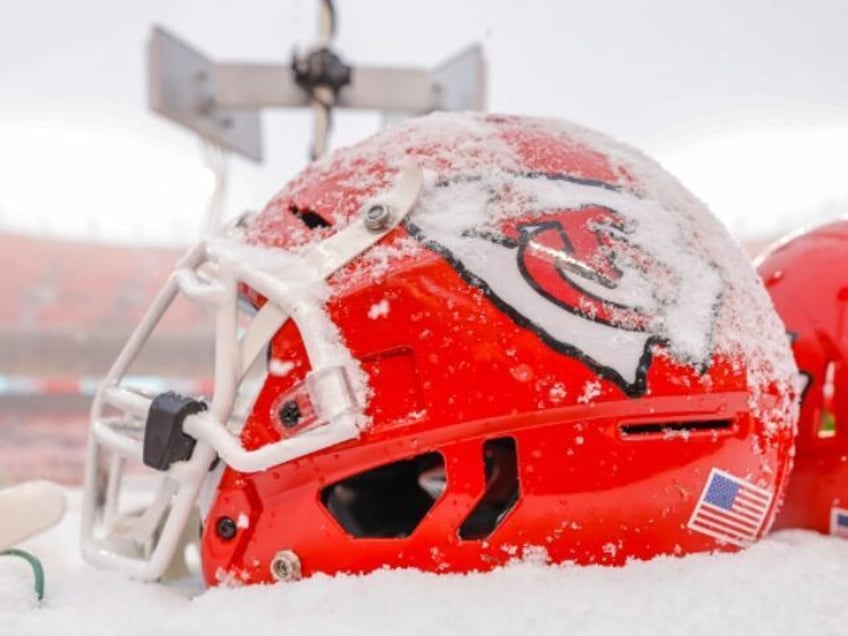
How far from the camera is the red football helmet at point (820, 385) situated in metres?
0.88

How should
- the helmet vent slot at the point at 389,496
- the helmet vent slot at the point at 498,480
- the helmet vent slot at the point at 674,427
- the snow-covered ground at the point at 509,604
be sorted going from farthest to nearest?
the helmet vent slot at the point at 389,496 < the helmet vent slot at the point at 498,480 < the helmet vent slot at the point at 674,427 < the snow-covered ground at the point at 509,604

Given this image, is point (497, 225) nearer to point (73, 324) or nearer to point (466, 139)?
point (466, 139)

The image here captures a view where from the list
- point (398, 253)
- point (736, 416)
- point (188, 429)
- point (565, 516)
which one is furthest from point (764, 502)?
point (188, 429)

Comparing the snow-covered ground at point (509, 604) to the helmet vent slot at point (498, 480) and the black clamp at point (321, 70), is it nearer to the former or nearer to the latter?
the helmet vent slot at point (498, 480)

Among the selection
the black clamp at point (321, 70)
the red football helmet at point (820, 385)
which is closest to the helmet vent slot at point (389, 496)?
the red football helmet at point (820, 385)

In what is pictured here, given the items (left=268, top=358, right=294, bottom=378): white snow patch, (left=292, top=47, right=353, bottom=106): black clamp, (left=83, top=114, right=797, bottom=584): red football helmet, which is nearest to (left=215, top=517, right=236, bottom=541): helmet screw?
(left=83, top=114, right=797, bottom=584): red football helmet

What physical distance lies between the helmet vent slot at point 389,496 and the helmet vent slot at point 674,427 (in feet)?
0.99

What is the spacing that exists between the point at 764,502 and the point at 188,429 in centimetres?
57

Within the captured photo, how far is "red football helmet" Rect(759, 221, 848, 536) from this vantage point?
885 millimetres

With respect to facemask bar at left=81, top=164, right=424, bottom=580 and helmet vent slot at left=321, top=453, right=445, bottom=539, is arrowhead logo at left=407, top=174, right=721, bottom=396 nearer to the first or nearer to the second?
facemask bar at left=81, top=164, right=424, bottom=580

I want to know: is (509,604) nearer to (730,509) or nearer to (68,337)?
(730,509)

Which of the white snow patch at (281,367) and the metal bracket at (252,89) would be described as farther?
the metal bracket at (252,89)

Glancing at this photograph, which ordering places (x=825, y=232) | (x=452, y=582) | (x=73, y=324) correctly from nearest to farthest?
(x=452, y=582)
(x=825, y=232)
(x=73, y=324)

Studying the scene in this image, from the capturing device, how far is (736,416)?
74 cm
